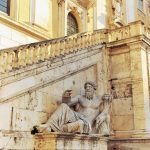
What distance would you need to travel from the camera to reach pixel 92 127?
9.13 meters

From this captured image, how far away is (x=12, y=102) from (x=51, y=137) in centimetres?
118

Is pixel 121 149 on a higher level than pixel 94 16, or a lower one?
lower

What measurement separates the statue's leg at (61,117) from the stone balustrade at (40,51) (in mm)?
1340

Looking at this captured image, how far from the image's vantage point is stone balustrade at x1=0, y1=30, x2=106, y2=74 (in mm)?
7488

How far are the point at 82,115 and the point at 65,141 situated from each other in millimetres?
1250

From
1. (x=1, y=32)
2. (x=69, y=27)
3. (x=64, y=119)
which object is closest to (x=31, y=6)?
(x=1, y=32)

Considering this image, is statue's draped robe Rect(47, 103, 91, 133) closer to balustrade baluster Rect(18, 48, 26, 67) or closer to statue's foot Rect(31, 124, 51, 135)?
statue's foot Rect(31, 124, 51, 135)

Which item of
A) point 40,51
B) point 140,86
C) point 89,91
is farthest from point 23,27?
point 89,91

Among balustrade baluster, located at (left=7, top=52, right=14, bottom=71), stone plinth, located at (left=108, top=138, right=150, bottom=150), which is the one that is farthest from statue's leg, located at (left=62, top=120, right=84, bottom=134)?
stone plinth, located at (left=108, top=138, right=150, bottom=150)

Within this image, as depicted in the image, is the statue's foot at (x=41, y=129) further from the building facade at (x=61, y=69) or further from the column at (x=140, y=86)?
the column at (x=140, y=86)

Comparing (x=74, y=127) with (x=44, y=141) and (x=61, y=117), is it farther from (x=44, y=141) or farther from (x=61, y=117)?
(x=44, y=141)

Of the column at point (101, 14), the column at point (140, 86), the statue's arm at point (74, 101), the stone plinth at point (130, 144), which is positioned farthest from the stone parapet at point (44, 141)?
the column at point (101, 14)

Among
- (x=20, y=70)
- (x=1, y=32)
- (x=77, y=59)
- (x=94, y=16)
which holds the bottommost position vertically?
(x=20, y=70)

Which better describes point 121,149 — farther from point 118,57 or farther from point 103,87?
point 118,57
